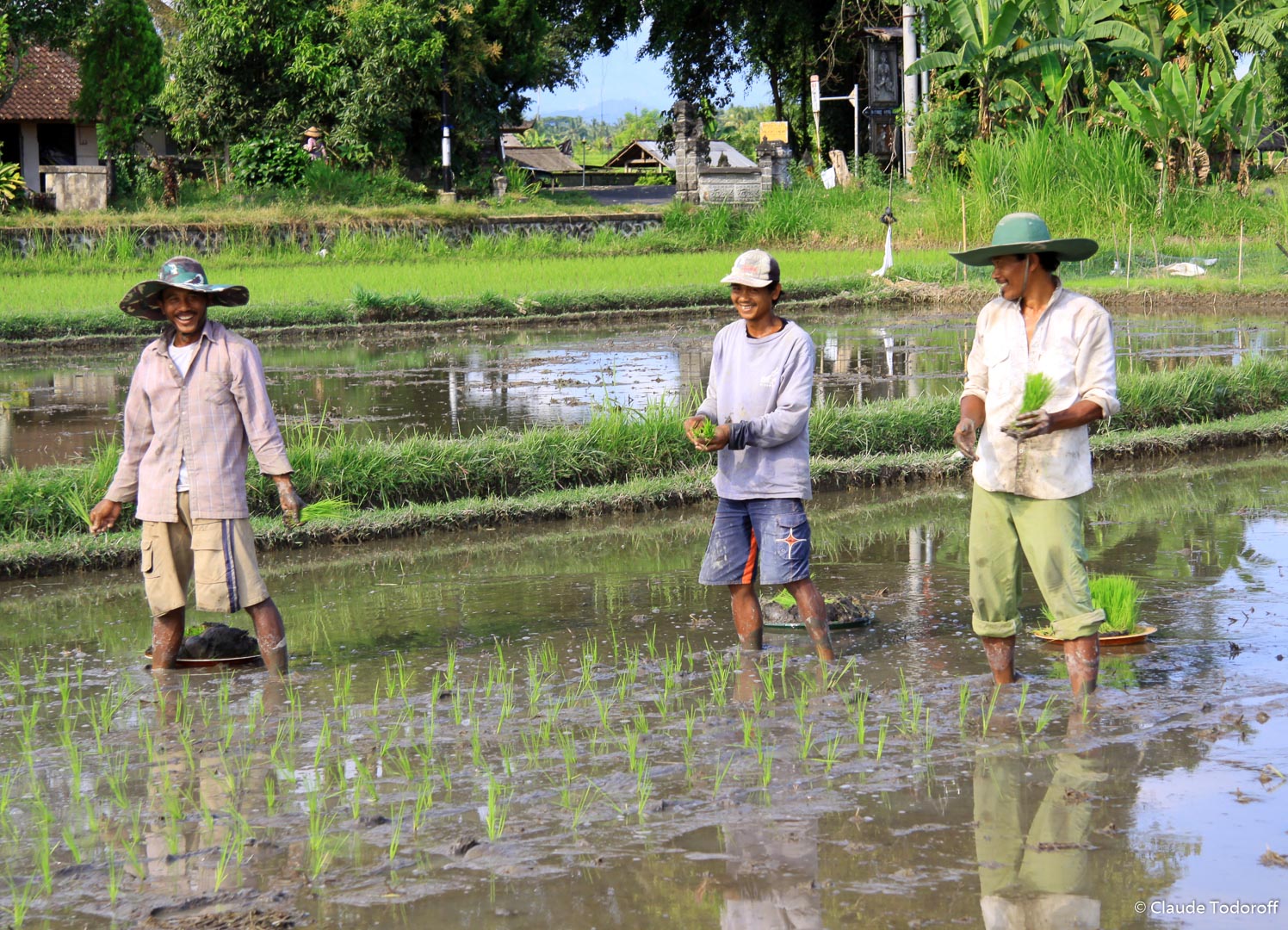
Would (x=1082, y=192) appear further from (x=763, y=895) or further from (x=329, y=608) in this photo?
(x=763, y=895)

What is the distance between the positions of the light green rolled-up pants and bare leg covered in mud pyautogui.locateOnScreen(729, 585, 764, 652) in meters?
0.84

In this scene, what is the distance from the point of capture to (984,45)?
2262 cm

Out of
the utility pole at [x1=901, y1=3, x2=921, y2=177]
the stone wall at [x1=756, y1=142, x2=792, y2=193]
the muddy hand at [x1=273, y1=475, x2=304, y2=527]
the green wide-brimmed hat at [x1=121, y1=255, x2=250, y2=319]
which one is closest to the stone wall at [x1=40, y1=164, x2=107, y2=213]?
the stone wall at [x1=756, y1=142, x2=792, y2=193]

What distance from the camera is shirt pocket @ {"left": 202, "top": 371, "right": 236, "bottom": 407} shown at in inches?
189

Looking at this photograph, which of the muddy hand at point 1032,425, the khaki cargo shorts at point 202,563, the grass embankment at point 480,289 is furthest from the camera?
the grass embankment at point 480,289

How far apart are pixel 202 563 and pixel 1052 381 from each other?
280cm

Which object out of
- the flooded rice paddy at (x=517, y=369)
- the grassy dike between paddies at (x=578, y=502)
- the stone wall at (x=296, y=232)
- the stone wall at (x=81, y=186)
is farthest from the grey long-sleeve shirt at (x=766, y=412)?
the stone wall at (x=81, y=186)

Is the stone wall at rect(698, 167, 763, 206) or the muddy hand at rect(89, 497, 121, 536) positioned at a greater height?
the stone wall at rect(698, 167, 763, 206)

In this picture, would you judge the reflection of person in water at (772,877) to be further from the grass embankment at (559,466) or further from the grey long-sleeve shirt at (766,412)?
the grass embankment at (559,466)

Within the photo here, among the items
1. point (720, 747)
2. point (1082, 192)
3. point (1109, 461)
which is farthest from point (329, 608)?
point (1082, 192)

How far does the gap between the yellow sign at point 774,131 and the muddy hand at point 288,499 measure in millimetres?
26645

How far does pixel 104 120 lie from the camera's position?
24.8 m

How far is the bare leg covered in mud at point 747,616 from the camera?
502 centimetres

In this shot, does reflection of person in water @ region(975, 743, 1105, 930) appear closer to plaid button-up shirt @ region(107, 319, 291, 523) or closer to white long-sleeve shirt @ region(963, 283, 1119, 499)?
white long-sleeve shirt @ region(963, 283, 1119, 499)
